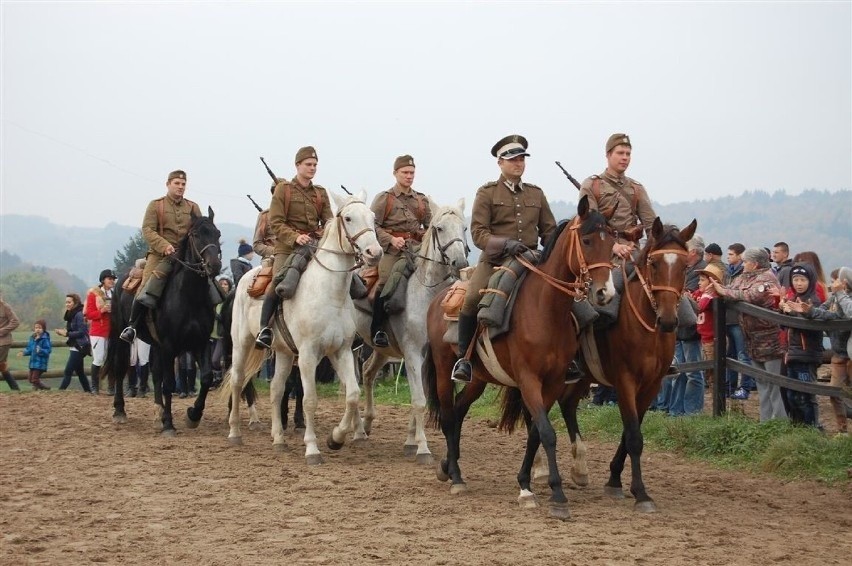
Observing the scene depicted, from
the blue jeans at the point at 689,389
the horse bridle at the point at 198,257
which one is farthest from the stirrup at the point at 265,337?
the blue jeans at the point at 689,389

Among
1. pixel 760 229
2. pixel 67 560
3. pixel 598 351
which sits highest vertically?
pixel 760 229

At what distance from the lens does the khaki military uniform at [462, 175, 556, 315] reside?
9898mm

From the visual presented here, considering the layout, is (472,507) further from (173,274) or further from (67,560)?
(173,274)

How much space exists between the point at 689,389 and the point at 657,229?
5.53 metres

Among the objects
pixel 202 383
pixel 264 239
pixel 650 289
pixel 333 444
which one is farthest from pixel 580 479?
pixel 202 383

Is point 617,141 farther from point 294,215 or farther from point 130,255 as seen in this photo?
point 130,255

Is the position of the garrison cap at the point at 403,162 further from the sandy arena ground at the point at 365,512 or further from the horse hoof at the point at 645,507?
the horse hoof at the point at 645,507

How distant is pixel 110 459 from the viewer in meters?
12.3

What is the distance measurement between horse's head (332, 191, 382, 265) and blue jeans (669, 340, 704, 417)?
4.87 m

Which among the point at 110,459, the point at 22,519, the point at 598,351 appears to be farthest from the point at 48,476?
the point at 598,351

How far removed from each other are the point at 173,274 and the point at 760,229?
227ft

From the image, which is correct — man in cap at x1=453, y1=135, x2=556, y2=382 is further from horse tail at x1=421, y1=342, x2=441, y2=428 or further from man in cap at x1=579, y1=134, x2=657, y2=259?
horse tail at x1=421, y1=342, x2=441, y2=428

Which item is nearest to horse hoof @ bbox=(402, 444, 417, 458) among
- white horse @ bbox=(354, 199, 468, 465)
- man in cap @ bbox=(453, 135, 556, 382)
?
white horse @ bbox=(354, 199, 468, 465)

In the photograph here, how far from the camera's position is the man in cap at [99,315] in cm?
2084
